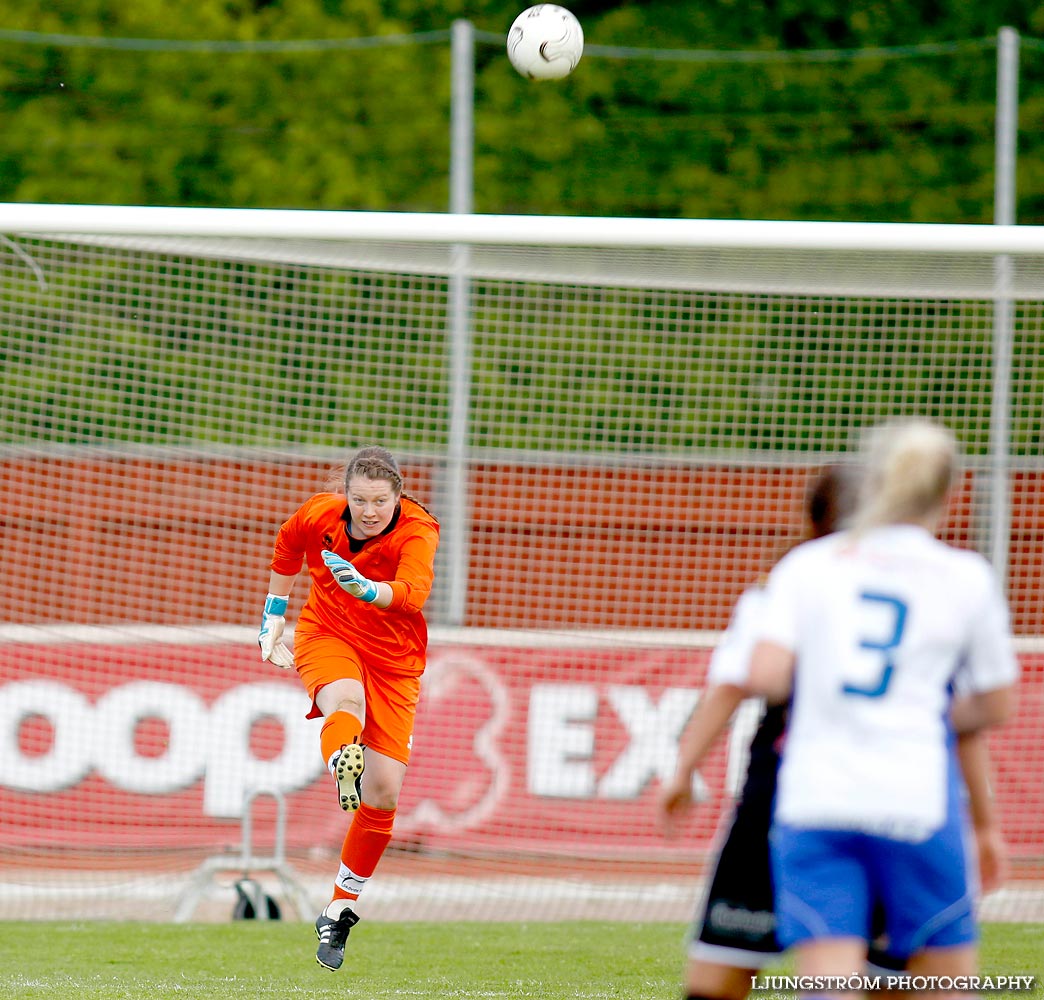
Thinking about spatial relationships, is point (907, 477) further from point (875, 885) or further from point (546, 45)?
point (546, 45)

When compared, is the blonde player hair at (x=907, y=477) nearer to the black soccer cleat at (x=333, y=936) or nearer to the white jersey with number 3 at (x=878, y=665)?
the white jersey with number 3 at (x=878, y=665)

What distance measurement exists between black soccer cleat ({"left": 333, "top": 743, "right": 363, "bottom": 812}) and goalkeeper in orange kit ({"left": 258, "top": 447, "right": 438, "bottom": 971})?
14 centimetres

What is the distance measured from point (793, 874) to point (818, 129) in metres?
12.5

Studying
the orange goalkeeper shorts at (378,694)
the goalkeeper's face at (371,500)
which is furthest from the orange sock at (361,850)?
the goalkeeper's face at (371,500)

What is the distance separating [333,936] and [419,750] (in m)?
4.45

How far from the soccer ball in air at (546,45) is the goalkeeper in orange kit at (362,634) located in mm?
2345

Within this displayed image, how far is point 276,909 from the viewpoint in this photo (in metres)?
9.10

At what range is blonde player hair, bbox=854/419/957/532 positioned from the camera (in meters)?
3.09

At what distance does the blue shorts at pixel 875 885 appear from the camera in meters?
3.03

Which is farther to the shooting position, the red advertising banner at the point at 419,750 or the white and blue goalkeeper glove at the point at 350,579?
the red advertising banner at the point at 419,750

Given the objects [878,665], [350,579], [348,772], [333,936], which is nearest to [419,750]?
[333,936]

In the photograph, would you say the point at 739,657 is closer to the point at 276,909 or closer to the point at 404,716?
the point at 404,716

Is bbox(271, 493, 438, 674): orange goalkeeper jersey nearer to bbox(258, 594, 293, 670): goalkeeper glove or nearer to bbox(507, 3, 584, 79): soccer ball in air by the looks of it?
bbox(258, 594, 293, 670): goalkeeper glove

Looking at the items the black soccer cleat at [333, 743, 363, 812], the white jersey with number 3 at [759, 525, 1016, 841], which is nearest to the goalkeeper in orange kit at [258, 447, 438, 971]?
the black soccer cleat at [333, 743, 363, 812]
